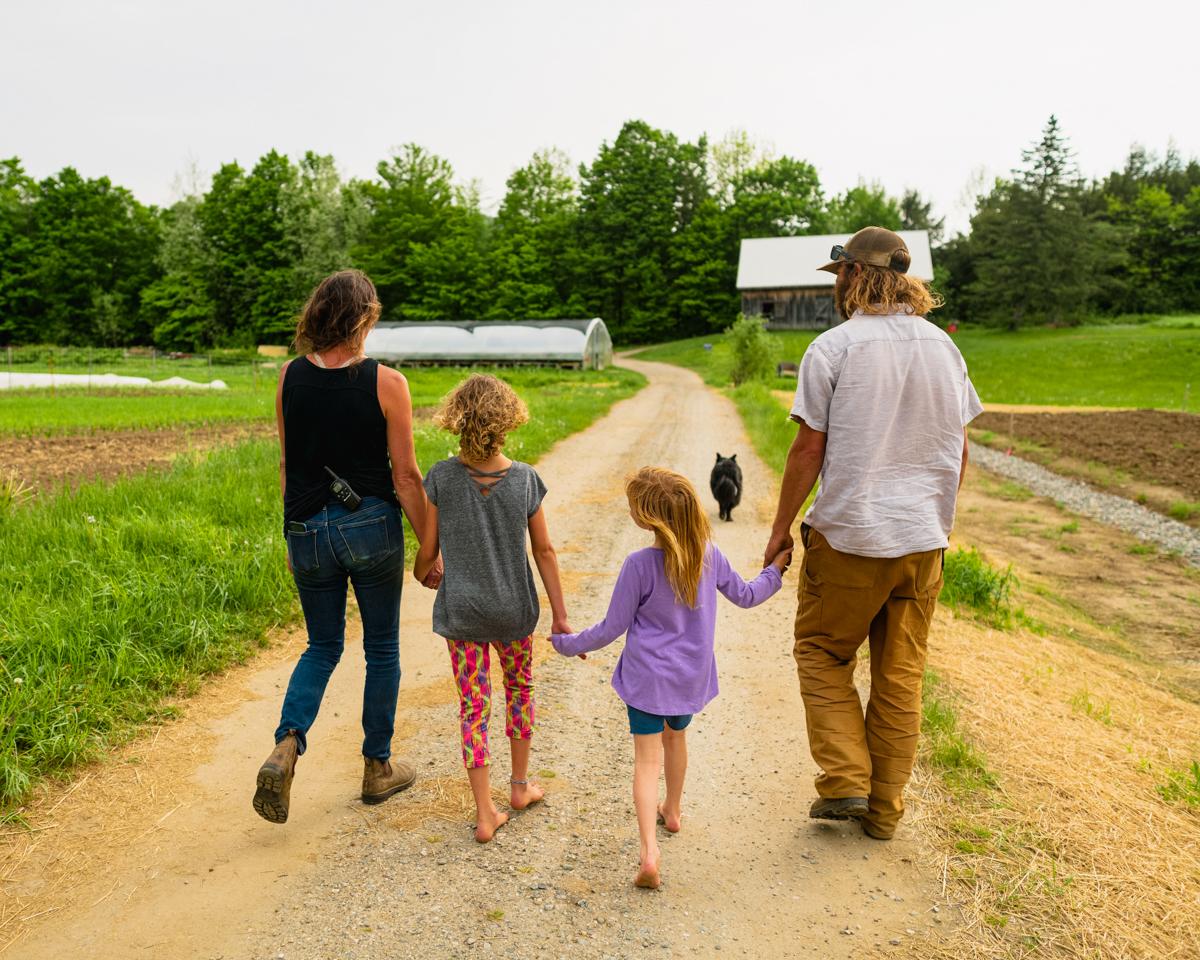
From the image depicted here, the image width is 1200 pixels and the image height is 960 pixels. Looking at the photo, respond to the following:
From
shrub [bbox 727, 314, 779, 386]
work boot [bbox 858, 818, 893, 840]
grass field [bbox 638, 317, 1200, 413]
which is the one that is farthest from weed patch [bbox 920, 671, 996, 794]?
grass field [bbox 638, 317, 1200, 413]

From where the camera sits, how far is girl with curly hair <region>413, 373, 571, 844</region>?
125 inches

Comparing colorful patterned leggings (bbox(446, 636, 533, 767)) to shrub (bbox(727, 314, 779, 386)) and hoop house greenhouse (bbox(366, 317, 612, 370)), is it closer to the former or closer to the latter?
shrub (bbox(727, 314, 779, 386))

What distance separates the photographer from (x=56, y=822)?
336cm

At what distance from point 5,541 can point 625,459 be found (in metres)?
8.74

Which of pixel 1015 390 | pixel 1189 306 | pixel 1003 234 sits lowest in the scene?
pixel 1015 390

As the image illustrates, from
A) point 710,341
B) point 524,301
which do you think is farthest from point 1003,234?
point 524,301

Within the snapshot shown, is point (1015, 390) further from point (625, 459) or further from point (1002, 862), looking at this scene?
point (1002, 862)

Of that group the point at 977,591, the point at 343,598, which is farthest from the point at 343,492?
the point at 977,591

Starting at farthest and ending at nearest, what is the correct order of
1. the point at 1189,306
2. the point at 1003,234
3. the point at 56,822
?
the point at 1189,306
the point at 1003,234
the point at 56,822

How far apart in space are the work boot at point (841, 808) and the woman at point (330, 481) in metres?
1.82

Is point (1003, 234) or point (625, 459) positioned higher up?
point (1003, 234)

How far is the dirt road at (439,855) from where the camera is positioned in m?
2.70

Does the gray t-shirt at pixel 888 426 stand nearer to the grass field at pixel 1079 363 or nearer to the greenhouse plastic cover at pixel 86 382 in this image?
the greenhouse plastic cover at pixel 86 382

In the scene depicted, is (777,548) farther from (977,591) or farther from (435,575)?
(977,591)
